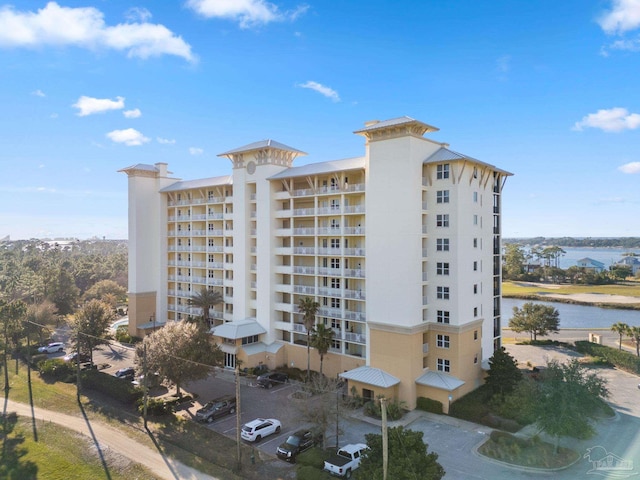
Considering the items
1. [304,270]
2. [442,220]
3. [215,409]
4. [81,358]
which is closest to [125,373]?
[81,358]

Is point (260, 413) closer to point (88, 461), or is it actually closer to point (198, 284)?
→ point (88, 461)

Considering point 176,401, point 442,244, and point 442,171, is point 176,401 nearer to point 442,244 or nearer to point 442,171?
point 442,244

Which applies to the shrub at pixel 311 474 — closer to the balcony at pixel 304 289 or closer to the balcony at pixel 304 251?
the balcony at pixel 304 289

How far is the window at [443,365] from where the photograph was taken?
35469 mm

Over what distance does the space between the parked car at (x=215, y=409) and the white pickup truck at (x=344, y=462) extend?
1160cm

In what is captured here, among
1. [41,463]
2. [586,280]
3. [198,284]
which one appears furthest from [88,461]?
[586,280]

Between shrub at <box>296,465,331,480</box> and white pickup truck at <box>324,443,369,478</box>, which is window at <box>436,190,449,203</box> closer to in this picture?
white pickup truck at <box>324,443,369,478</box>

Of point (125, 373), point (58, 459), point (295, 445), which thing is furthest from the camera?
point (125, 373)

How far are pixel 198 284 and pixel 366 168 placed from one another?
30160 millimetres

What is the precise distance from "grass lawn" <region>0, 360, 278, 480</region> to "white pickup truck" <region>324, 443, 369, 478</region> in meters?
3.86

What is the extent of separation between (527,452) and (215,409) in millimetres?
22876

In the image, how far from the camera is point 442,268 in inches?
1426

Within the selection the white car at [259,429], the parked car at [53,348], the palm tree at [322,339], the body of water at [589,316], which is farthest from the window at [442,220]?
the body of water at [589,316]

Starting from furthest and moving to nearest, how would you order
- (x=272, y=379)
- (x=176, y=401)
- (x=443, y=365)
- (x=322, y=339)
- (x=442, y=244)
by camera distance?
(x=272, y=379), (x=322, y=339), (x=442, y=244), (x=443, y=365), (x=176, y=401)
